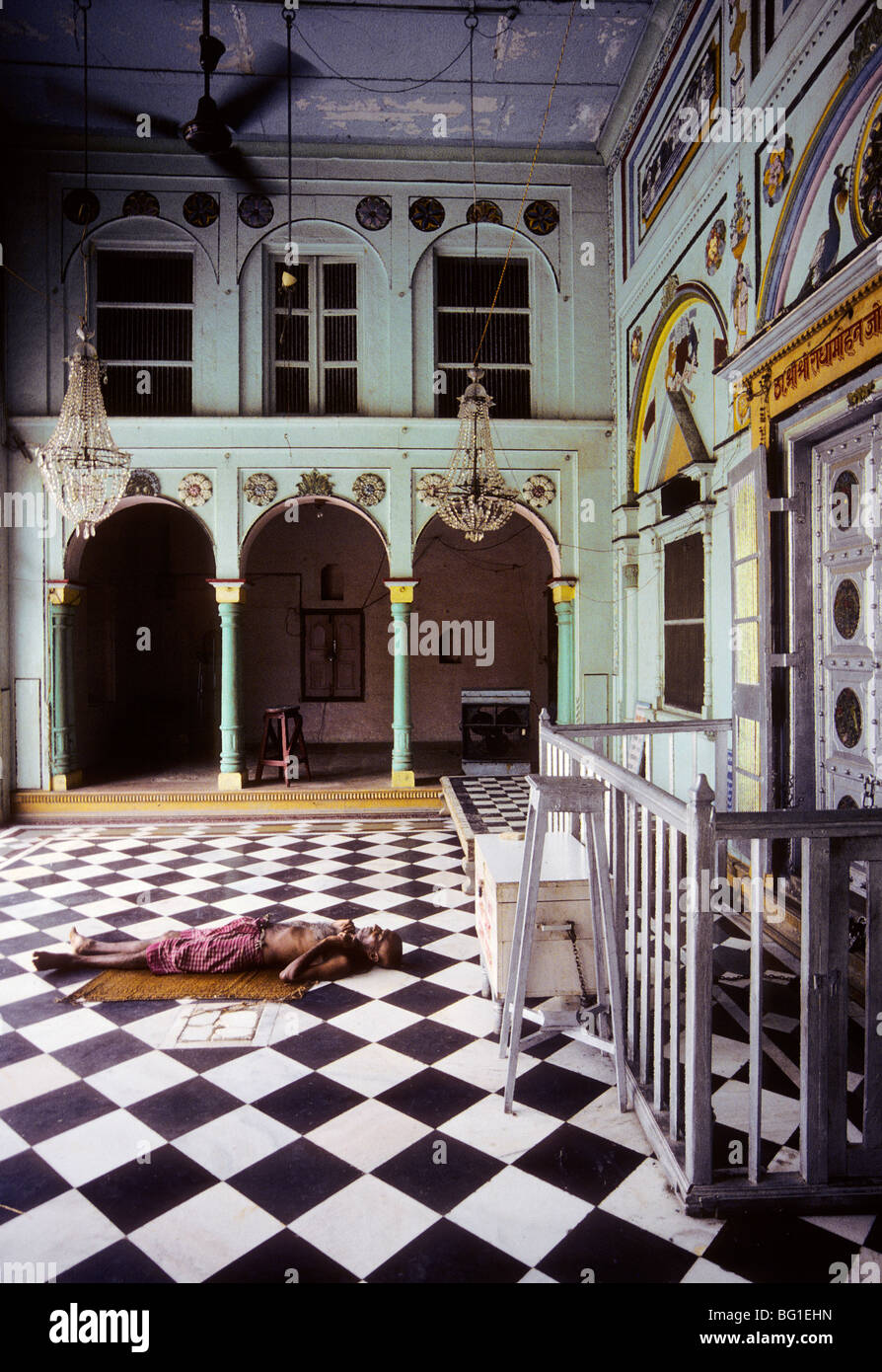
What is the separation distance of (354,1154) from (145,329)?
8495 mm

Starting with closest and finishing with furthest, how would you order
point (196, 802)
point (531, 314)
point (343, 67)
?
point (343, 67) → point (196, 802) → point (531, 314)

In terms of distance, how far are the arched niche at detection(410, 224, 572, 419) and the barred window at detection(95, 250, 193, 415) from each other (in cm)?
240

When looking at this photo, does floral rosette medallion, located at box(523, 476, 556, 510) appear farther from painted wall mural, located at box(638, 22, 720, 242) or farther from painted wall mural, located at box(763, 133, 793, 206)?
painted wall mural, located at box(763, 133, 793, 206)

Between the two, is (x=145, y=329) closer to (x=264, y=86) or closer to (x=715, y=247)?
(x=264, y=86)

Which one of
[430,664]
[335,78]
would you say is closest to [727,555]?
[335,78]

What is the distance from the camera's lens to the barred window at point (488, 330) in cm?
871

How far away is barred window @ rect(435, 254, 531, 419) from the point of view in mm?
8711

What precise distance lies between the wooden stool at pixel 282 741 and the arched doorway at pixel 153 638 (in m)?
2.35

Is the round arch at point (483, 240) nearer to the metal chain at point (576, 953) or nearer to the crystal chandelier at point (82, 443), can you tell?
the crystal chandelier at point (82, 443)

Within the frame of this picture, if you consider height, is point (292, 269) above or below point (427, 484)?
above

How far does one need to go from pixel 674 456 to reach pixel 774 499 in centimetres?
239

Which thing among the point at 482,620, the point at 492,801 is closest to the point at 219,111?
the point at 492,801

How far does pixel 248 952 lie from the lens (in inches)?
154

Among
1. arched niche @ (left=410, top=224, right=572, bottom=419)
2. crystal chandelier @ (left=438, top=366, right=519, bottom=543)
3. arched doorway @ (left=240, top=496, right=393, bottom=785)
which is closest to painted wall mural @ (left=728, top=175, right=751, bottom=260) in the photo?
crystal chandelier @ (left=438, top=366, right=519, bottom=543)
